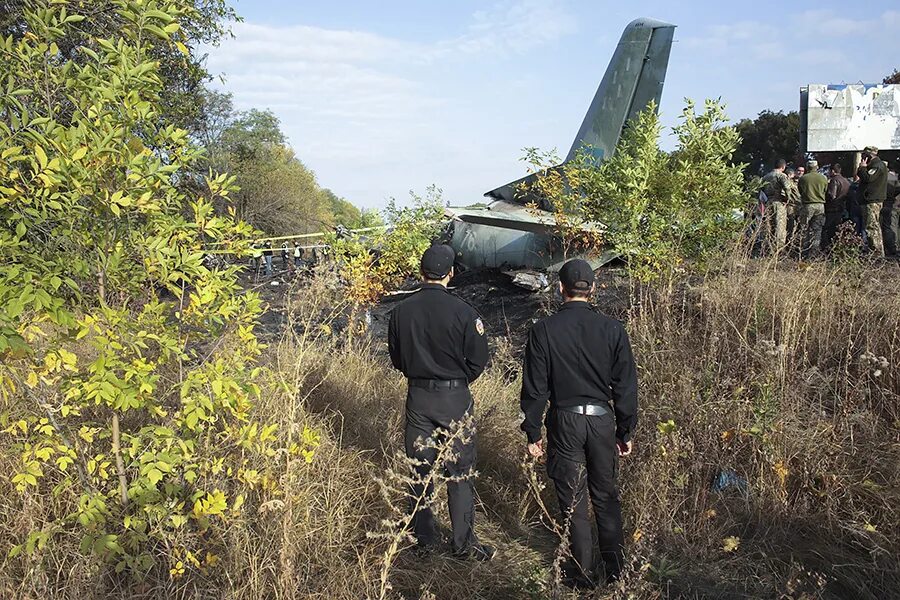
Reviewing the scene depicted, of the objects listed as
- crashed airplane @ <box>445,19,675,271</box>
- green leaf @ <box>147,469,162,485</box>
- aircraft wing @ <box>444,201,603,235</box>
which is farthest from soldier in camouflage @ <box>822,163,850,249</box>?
green leaf @ <box>147,469,162,485</box>

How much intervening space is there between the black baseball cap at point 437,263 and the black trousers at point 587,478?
3.58ft

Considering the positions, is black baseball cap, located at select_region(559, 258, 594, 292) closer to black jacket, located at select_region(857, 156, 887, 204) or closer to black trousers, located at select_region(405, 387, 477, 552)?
black trousers, located at select_region(405, 387, 477, 552)

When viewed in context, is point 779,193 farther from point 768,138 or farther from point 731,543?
point 768,138

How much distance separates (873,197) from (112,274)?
10618 mm

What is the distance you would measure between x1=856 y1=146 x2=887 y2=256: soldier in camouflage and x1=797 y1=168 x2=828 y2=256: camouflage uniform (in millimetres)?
609

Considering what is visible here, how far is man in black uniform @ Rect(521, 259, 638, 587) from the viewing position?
3283 mm

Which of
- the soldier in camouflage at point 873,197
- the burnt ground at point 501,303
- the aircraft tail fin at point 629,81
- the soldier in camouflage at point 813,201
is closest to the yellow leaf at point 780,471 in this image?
the burnt ground at point 501,303

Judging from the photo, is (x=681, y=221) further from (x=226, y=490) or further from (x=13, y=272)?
(x=13, y=272)

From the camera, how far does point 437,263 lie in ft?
12.2

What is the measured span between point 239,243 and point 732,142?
18.2 feet

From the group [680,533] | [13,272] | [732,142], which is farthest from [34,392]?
[732,142]

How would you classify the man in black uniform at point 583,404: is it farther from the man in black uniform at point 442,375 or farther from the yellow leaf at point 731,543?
the yellow leaf at point 731,543

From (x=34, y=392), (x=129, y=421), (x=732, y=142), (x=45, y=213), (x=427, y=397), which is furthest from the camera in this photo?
(x=732, y=142)

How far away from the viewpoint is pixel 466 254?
1405 cm
